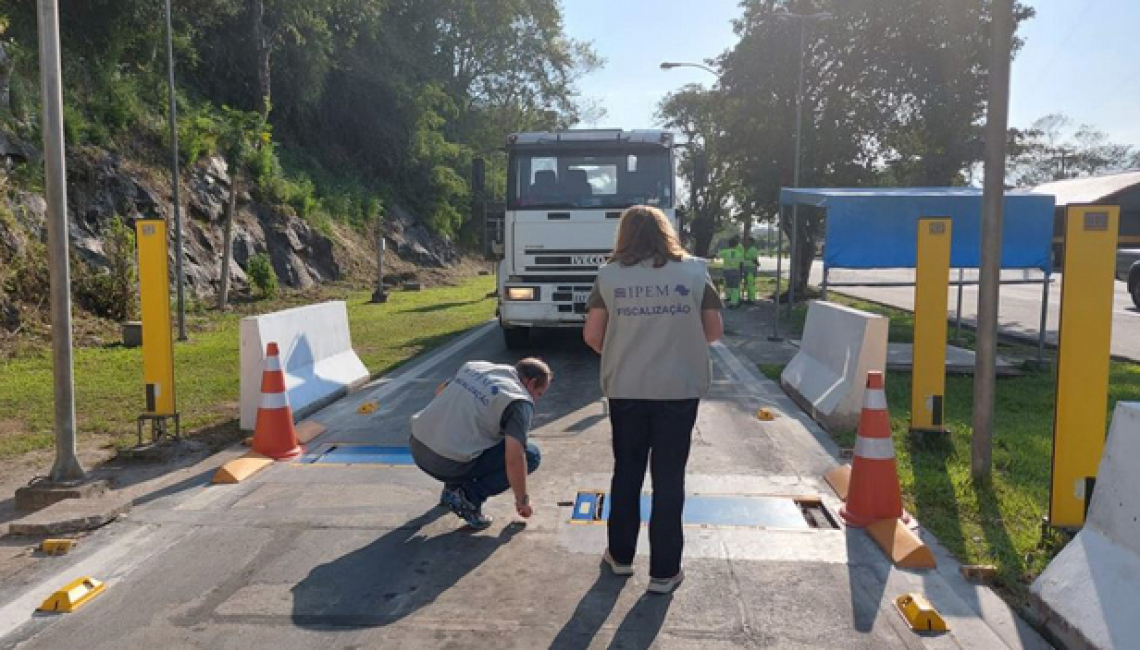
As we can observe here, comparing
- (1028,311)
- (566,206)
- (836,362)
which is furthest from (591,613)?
(1028,311)

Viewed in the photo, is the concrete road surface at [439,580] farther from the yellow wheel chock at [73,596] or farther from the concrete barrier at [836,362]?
the concrete barrier at [836,362]

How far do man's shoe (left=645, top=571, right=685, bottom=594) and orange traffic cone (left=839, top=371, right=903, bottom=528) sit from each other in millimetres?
1477

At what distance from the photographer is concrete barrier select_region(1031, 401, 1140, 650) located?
3.48 metres

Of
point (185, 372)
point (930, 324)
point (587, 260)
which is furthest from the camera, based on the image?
point (587, 260)

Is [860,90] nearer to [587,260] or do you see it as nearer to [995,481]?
[587,260]

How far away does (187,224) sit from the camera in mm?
20219

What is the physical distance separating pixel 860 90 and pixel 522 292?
16.3m

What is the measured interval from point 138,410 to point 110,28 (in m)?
15.7

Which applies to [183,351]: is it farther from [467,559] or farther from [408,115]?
[408,115]

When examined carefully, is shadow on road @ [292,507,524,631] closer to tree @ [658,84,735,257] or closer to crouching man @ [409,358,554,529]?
crouching man @ [409,358,554,529]

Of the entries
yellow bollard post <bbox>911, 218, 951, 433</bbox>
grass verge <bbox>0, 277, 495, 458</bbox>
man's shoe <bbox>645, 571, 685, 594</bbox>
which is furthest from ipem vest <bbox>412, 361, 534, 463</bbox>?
yellow bollard post <bbox>911, 218, 951, 433</bbox>

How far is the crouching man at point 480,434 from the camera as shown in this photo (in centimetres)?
481

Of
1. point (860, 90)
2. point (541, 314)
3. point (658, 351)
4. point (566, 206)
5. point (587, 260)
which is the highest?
point (860, 90)

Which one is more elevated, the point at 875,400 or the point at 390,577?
the point at 875,400
